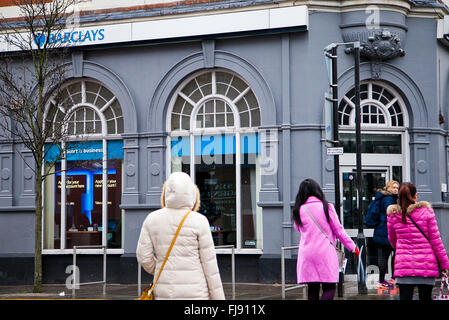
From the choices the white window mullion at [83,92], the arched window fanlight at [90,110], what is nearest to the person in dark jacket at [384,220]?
the arched window fanlight at [90,110]

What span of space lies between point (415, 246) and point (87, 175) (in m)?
10.8

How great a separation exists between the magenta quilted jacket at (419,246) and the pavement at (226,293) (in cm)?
421

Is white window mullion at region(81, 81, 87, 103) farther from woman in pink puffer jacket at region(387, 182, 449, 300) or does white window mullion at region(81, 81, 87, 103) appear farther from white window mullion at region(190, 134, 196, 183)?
woman in pink puffer jacket at region(387, 182, 449, 300)

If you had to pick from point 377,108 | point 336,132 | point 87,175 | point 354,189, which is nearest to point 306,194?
point 336,132

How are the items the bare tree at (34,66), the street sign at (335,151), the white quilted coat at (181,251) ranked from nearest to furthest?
the white quilted coat at (181,251), the street sign at (335,151), the bare tree at (34,66)

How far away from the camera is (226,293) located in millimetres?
14258

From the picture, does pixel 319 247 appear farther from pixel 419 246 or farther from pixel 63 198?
pixel 63 198

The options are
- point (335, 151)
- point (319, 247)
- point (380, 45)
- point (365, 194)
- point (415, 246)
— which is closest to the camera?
point (319, 247)

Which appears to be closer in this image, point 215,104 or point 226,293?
point 226,293

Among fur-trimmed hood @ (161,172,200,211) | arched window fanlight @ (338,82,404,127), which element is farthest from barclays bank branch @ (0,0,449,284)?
fur-trimmed hood @ (161,172,200,211)

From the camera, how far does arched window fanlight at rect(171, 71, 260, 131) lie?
1645 cm

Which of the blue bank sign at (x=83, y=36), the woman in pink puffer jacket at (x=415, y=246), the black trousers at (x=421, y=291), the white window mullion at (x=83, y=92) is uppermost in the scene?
the blue bank sign at (x=83, y=36)

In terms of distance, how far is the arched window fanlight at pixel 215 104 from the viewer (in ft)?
54.0

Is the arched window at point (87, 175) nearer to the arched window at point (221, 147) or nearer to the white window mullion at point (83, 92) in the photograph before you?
the white window mullion at point (83, 92)
